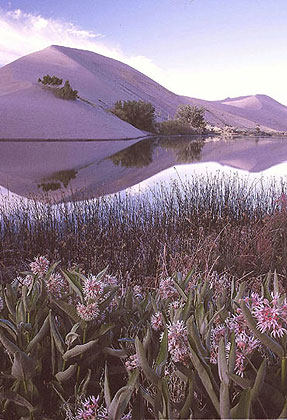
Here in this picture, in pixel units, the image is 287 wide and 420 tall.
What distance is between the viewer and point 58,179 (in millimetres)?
13305

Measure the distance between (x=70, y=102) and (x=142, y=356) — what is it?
4129cm

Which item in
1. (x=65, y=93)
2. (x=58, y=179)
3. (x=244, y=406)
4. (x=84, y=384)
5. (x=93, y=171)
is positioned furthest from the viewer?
(x=65, y=93)

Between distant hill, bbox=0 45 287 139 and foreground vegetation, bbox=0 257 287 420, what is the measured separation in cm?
3074

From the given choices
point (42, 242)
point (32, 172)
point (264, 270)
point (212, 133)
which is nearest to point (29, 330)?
point (264, 270)

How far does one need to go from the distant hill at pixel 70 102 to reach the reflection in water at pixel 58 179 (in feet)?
57.9

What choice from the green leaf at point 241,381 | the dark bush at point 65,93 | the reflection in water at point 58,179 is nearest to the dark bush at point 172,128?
the dark bush at point 65,93

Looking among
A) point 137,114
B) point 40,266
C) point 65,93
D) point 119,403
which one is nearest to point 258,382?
point 119,403

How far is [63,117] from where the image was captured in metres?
35.2

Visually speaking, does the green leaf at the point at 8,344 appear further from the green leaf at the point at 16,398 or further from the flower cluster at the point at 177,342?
the flower cluster at the point at 177,342

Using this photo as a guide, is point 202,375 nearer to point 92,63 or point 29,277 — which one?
point 29,277

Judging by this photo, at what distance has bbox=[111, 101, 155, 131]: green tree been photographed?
1855 inches

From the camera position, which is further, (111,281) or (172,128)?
(172,128)

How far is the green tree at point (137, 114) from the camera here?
47.1 m

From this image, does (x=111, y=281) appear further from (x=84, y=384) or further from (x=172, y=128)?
(x=172, y=128)
